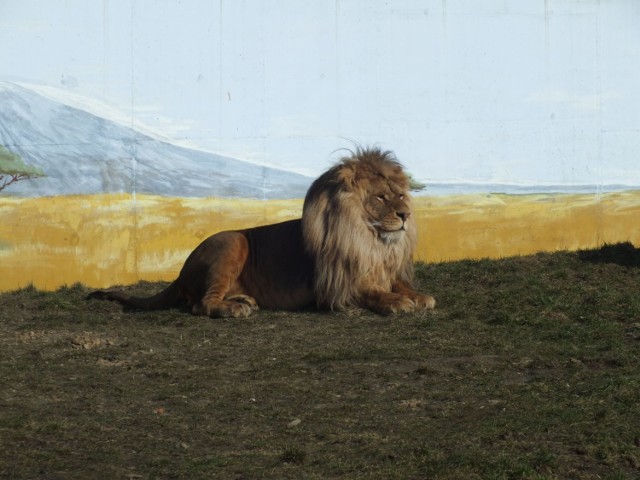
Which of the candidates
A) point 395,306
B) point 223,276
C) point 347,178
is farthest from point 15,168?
point 395,306

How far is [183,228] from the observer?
11.1 metres

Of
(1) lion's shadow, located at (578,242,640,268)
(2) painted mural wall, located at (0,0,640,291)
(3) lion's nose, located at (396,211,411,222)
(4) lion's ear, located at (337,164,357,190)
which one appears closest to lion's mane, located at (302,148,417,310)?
(4) lion's ear, located at (337,164,357,190)

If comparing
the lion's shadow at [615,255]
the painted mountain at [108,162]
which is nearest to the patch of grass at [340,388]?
the lion's shadow at [615,255]

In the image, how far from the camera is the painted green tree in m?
11.1

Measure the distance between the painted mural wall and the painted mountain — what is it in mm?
20

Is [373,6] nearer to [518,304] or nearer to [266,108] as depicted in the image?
[266,108]

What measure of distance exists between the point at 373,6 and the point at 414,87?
913mm

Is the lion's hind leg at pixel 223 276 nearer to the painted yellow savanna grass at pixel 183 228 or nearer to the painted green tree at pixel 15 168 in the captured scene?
the painted yellow savanna grass at pixel 183 228

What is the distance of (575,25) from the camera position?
11281 millimetres

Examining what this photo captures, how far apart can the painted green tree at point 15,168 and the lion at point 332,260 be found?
249 centimetres

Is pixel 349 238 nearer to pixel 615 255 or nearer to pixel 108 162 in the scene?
pixel 615 255

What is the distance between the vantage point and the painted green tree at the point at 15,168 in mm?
11117

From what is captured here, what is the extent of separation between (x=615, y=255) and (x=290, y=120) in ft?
11.3

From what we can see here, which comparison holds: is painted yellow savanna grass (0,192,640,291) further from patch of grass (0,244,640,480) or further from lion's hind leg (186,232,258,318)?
lion's hind leg (186,232,258,318)
